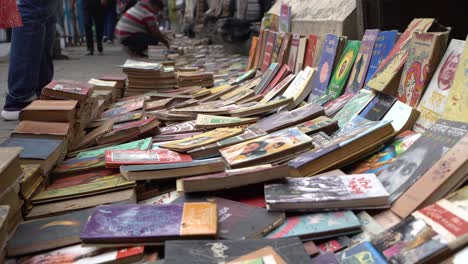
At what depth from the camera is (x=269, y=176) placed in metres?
1.35

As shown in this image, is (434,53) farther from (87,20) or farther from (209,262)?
(87,20)

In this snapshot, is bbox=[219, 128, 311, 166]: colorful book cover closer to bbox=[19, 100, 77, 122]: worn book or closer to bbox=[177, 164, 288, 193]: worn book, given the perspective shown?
bbox=[177, 164, 288, 193]: worn book

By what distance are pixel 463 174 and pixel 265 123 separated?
1.02m

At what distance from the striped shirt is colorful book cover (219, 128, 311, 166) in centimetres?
549

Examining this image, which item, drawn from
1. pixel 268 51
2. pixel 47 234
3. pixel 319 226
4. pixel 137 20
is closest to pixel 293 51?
pixel 268 51

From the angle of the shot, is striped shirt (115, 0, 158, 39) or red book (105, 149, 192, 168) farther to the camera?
striped shirt (115, 0, 158, 39)

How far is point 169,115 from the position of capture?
2531 millimetres

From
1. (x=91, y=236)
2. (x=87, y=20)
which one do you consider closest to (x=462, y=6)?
(x=91, y=236)

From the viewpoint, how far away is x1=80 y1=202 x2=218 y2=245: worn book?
1122 mm

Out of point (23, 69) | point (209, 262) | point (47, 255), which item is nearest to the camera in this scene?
point (209, 262)

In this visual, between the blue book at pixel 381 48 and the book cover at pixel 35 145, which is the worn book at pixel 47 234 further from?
the blue book at pixel 381 48

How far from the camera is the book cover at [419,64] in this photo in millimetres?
1742

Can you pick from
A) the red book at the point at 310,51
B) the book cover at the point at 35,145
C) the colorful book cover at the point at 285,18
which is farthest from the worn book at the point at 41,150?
the colorful book cover at the point at 285,18

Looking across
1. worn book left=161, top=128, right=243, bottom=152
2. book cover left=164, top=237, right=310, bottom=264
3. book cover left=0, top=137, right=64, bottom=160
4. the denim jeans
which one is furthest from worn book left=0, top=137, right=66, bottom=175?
the denim jeans
